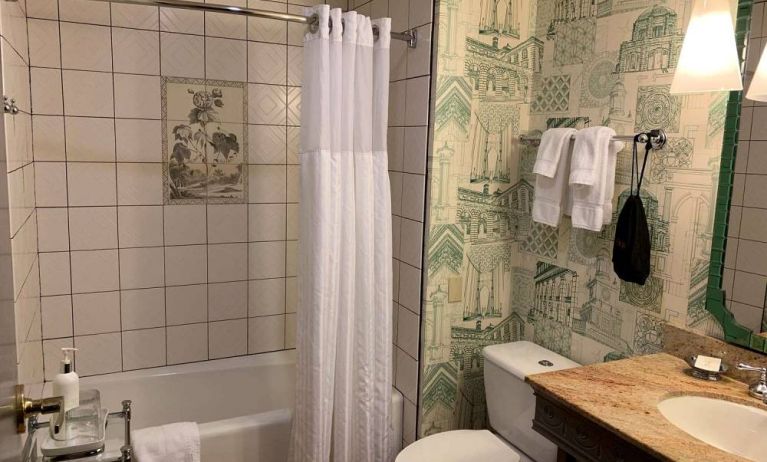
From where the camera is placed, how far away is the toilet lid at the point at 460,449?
206 centimetres

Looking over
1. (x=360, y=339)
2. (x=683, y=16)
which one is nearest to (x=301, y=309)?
(x=360, y=339)

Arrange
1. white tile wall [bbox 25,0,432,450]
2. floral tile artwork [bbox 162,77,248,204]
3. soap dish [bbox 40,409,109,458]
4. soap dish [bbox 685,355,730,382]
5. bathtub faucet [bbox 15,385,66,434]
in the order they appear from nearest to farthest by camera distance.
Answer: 1. bathtub faucet [bbox 15,385,66,434]
2. soap dish [bbox 40,409,109,458]
3. soap dish [bbox 685,355,730,382]
4. white tile wall [bbox 25,0,432,450]
5. floral tile artwork [bbox 162,77,248,204]

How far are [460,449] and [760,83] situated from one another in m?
1.50

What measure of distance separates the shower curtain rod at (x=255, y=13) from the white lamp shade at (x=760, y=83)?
116cm

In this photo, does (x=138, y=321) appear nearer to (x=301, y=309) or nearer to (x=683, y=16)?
(x=301, y=309)

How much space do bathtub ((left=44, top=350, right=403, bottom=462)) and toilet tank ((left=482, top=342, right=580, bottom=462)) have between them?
1.38ft

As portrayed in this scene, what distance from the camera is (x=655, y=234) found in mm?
1911

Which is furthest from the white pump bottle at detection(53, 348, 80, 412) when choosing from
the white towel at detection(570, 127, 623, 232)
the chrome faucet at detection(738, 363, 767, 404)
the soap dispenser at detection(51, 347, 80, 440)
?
the chrome faucet at detection(738, 363, 767, 404)

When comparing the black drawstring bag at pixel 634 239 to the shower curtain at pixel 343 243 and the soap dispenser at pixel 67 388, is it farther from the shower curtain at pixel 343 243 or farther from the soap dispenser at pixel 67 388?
the soap dispenser at pixel 67 388

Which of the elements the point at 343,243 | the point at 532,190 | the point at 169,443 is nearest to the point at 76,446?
the point at 169,443

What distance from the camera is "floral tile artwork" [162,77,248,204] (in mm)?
2650

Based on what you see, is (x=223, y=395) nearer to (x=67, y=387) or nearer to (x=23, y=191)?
(x=23, y=191)

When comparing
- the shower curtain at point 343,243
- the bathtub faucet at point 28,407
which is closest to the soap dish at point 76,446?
the bathtub faucet at point 28,407

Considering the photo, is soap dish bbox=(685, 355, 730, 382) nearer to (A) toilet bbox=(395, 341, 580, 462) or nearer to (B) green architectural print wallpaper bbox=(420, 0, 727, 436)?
(B) green architectural print wallpaper bbox=(420, 0, 727, 436)
